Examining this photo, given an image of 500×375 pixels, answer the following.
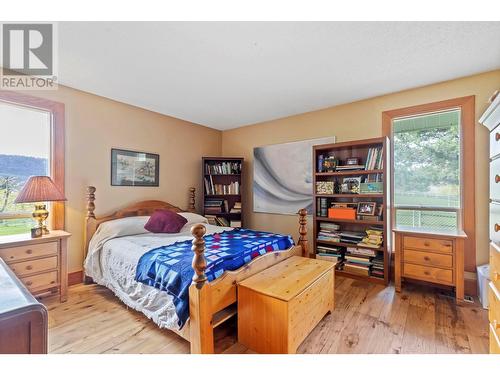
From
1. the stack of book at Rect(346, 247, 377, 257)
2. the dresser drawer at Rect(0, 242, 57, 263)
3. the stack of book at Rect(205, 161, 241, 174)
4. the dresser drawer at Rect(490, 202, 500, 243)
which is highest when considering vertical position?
the stack of book at Rect(205, 161, 241, 174)

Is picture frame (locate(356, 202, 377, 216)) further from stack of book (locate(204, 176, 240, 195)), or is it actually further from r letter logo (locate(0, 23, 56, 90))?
r letter logo (locate(0, 23, 56, 90))

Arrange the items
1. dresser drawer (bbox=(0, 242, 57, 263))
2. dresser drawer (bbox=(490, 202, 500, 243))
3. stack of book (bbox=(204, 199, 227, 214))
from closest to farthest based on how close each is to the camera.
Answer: dresser drawer (bbox=(490, 202, 500, 243))
dresser drawer (bbox=(0, 242, 57, 263))
stack of book (bbox=(204, 199, 227, 214))

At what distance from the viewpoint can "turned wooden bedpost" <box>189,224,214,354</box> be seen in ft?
4.78

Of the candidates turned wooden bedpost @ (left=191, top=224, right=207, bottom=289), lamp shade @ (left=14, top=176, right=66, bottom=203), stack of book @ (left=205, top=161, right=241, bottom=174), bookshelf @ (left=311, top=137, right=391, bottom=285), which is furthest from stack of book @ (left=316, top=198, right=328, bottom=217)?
lamp shade @ (left=14, top=176, right=66, bottom=203)

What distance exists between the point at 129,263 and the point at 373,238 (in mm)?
2651

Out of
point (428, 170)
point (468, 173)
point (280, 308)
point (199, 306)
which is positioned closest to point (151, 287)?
point (199, 306)

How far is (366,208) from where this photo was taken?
2.90 meters

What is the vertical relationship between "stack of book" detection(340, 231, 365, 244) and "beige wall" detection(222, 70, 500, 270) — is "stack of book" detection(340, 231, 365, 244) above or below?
below

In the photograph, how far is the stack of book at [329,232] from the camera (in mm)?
3071

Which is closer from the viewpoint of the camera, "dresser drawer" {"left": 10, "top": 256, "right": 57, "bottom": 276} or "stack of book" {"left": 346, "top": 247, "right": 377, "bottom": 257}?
"dresser drawer" {"left": 10, "top": 256, "right": 57, "bottom": 276}

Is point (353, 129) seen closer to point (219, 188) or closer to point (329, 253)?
point (329, 253)

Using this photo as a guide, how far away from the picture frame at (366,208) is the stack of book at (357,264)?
535mm

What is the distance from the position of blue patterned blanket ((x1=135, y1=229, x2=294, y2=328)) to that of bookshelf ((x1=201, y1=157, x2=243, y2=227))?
4.88 ft

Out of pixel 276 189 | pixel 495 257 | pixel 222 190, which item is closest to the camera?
pixel 495 257
